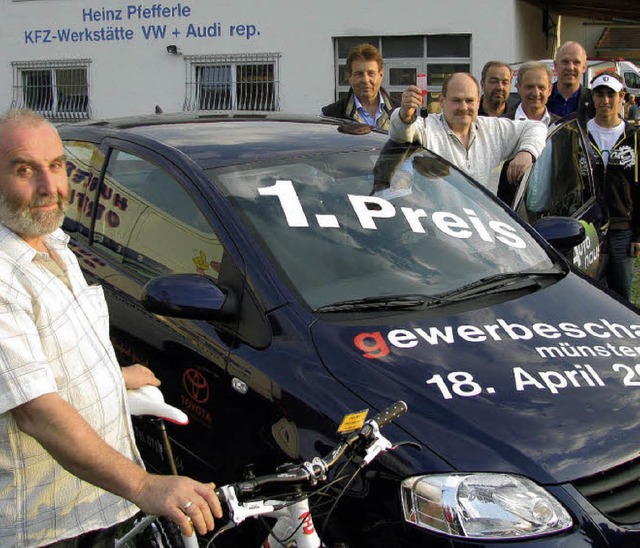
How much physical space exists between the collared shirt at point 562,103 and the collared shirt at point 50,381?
474 cm

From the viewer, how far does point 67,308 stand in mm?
1925

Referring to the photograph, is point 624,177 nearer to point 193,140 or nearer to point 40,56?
point 193,140

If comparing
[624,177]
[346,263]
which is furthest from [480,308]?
[624,177]

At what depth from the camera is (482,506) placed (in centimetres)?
213

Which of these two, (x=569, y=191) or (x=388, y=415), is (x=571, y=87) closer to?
(x=569, y=191)

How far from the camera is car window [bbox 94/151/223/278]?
3031 millimetres

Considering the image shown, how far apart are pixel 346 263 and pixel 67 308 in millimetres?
1187

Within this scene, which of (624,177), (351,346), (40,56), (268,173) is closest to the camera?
(351,346)

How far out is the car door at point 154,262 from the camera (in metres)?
2.80

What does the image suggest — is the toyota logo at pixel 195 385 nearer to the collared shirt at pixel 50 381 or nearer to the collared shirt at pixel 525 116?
the collared shirt at pixel 50 381

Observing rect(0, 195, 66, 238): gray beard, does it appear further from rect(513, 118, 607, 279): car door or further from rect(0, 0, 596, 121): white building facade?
rect(0, 0, 596, 121): white building facade

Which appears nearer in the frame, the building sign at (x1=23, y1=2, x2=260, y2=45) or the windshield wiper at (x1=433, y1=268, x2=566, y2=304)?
the windshield wiper at (x1=433, y1=268, x2=566, y2=304)

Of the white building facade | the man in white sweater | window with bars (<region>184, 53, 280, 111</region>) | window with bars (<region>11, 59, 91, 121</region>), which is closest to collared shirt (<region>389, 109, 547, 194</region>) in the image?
the man in white sweater

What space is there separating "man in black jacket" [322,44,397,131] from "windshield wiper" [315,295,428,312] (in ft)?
8.70
